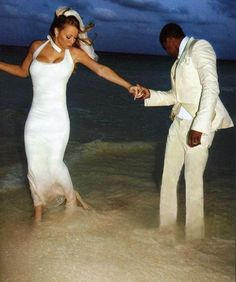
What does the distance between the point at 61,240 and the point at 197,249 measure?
137 cm

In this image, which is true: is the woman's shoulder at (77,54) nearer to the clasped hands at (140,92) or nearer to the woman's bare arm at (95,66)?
the woman's bare arm at (95,66)

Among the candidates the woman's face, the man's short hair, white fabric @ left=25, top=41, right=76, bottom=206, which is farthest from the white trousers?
the woman's face

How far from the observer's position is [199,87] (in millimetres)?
3574

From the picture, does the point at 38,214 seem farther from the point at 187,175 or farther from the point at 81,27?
the point at 81,27

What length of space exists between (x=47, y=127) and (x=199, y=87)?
5.19ft

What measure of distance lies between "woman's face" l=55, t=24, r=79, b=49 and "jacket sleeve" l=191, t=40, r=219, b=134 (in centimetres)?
120

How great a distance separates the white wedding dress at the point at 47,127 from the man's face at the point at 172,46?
0.97 m

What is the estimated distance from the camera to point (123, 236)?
13.6 ft

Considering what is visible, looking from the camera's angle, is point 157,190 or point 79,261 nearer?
point 79,261

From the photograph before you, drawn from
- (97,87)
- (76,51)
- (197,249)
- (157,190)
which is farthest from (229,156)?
(97,87)

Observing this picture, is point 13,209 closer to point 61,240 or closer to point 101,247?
point 61,240

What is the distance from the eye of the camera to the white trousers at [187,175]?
145 inches

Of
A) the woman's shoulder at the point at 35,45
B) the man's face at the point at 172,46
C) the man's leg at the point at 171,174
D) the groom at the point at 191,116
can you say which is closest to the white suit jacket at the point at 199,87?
the groom at the point at 191,116

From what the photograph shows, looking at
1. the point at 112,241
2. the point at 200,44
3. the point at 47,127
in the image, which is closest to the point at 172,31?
the point at 200,44
